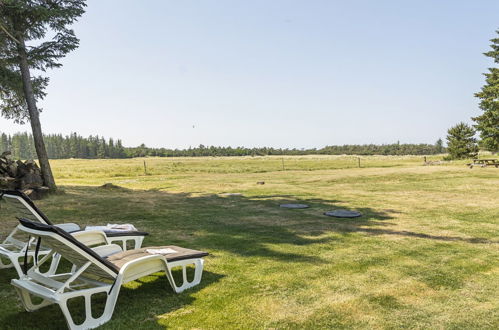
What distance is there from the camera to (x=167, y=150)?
6093 inches

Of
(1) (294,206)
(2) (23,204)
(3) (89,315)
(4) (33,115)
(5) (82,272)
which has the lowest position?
(1) (294,206)

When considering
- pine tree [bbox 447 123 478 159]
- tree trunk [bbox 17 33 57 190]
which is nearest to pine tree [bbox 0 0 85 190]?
tree trunk [bbox 17 33 57 190]

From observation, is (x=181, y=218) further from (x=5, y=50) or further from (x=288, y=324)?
(x=5, y=50)

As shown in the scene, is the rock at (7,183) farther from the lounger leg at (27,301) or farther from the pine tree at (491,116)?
the pine tree at (491,116)

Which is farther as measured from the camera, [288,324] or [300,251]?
[300,251]

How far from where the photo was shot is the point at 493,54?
41.8 m

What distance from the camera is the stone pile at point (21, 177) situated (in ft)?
46.5

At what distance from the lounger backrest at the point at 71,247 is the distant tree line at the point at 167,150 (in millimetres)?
128327

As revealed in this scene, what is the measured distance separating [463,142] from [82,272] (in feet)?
203

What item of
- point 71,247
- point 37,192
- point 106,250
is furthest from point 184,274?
point 37,192

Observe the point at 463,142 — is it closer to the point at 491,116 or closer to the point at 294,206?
the point at 491,116

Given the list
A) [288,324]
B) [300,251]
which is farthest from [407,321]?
[300,251]

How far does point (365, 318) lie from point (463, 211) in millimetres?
8941

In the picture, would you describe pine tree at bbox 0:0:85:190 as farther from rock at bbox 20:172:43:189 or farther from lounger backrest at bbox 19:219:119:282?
lounger backrest at bbox 19:219:119:282
